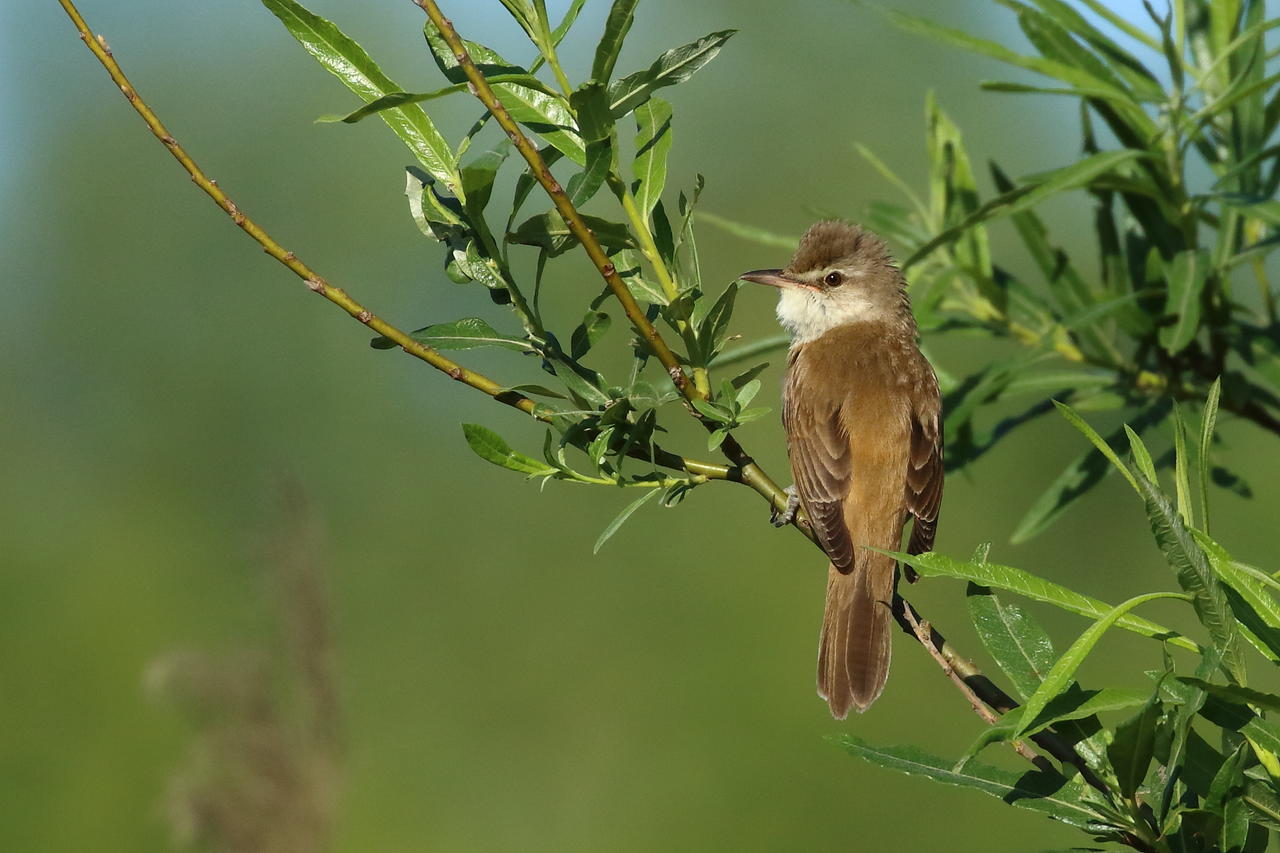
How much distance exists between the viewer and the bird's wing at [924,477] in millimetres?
4211

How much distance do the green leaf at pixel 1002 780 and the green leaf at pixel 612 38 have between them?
115 centimetres

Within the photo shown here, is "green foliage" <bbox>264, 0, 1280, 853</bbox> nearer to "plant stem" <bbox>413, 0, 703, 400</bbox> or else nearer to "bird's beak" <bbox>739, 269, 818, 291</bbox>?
"plant stem" <bbox>413, 0, 703, 400</bbox>

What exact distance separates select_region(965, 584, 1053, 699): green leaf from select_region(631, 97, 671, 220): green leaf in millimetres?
912

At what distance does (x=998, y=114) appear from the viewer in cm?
1617

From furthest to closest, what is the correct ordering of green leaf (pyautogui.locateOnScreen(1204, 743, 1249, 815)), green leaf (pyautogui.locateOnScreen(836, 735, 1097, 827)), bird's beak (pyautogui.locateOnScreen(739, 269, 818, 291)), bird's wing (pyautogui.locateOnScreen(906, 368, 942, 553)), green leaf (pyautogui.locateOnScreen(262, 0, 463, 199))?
bird's beak (pyautogui.locateOnScreen(739, 269, 818, 291)), bird's wing (pyautogui.locateOnScreen(906, 368, 942, 553)), green leaf (pyautogui.locateOnScreen(262, 0, 463, 199)), green leaf (pyautogui.locateOnScreen(836, 735, 1097, 827)), green leaf (pyautogui.locateOnScreen(1204, 743, 1249, 815))

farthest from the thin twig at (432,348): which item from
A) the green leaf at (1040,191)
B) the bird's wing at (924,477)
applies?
the bird's wing at (924,477)

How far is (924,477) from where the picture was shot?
13.8 ft

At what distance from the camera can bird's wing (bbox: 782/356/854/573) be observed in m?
4.00

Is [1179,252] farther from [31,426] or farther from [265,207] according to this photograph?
[31,426]

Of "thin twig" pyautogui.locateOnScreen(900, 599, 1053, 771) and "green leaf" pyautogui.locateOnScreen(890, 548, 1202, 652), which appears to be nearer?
"green leaf" pyautogui.locateOnScreen(890, 548, 1202, 652)

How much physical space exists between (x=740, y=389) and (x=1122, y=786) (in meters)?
0.98

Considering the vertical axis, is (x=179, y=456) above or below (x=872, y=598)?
above

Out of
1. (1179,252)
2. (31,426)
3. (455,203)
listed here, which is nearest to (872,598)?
(1179,252)

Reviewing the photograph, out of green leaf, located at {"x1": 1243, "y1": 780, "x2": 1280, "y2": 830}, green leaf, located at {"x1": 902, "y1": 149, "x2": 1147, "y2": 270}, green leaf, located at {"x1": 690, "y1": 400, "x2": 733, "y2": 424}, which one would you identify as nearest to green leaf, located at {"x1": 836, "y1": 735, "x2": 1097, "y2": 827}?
green leaf, located at {"x1": 1243, "y1": 780, "x2": 1280, "y2": 830}
